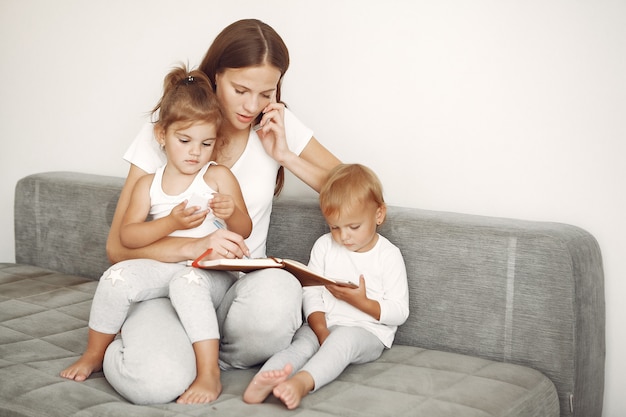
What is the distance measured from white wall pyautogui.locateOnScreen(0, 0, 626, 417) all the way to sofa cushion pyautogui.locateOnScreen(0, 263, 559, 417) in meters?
0.52

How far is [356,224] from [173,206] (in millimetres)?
544

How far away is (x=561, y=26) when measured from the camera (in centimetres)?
221

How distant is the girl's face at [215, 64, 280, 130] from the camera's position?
2.25 m

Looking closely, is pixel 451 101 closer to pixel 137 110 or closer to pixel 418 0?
pixel 418 0

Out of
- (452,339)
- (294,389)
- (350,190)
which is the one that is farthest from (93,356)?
(452,339)

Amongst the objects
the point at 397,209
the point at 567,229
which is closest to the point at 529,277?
the point at 567,229

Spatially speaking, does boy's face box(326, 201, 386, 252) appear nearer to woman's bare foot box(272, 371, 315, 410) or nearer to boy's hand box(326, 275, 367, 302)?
boy's hand box(326, 275, 367, 302)

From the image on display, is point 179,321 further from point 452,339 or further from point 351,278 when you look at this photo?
point 452,339

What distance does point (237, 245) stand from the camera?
2037 millimetres

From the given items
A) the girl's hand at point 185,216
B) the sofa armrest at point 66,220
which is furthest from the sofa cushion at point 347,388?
the sofa armrest at point 66,220

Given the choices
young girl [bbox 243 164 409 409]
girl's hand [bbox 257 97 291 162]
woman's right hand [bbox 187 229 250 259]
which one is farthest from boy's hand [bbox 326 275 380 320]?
girl's hand [bbox 257 97 291 162]

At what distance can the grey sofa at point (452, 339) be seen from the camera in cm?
175

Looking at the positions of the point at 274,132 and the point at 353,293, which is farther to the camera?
the point at 274,132

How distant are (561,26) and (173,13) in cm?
166
